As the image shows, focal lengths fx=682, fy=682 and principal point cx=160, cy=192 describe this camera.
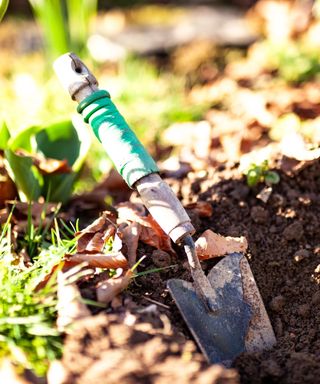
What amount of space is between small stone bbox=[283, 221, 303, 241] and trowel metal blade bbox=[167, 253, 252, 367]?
1.02 feet

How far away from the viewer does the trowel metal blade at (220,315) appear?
6.11ft

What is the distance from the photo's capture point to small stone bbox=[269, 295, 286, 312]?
6.75ft

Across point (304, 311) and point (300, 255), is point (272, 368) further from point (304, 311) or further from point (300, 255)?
point (300, 255)

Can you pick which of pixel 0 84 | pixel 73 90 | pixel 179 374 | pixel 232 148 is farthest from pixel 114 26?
pixel 179 374

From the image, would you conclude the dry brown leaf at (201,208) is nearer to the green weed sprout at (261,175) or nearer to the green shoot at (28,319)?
the green weed sprout at (261,175)

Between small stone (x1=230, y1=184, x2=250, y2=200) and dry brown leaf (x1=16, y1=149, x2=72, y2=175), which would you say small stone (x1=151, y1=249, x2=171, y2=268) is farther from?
dry brown leaf (x1=16, y1=149, x2=72, y2=175)

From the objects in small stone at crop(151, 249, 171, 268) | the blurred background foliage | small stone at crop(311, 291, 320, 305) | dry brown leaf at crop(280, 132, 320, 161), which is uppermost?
the blurred background foliage

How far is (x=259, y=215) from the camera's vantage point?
2320mm

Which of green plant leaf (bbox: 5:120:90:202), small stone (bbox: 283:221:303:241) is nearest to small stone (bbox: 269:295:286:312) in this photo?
small stone (bbox: 283:221:303:241)

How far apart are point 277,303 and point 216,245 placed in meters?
Answer: 0.25

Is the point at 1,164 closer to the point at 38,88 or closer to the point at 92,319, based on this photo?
the point at 92,319

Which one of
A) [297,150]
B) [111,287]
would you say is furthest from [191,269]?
[297,150]

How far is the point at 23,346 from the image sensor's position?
1.70m

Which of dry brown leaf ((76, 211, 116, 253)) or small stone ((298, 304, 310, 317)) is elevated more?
dry brown leaf ((76, 211, 116, 253))
